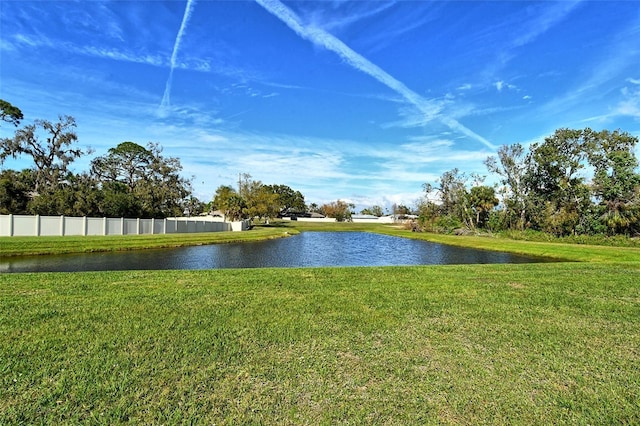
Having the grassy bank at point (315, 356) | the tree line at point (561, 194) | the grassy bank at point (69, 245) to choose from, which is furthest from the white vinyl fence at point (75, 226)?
the tree line at point (561, 194)

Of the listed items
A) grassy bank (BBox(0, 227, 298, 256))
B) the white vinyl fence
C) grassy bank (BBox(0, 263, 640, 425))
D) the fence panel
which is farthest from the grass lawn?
the fence panel

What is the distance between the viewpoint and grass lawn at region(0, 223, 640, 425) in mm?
2746

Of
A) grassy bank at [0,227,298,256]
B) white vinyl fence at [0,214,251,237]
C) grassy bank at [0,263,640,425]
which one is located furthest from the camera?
white vinyl fence at [0,214,251,237]

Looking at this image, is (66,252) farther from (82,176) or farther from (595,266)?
(82,176)

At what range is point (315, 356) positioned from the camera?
372 centimetres

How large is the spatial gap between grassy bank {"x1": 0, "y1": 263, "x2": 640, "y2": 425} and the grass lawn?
2cm

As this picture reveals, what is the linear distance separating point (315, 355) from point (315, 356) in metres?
0.02

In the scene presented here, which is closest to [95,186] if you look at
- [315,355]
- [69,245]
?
[69,245]

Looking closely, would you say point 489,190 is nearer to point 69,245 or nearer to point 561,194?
point 561,194

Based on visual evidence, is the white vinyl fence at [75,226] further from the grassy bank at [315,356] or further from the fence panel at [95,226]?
the grassy bank at [315,356]

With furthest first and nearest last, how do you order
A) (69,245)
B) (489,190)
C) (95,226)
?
(489,190), (95,226), (69,245)

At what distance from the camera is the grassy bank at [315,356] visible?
2746mm

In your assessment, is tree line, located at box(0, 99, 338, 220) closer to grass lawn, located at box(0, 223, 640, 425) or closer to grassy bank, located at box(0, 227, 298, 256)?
grassy bank, located at box(0, 227, 298, 256)

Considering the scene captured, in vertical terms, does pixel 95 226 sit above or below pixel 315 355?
above
